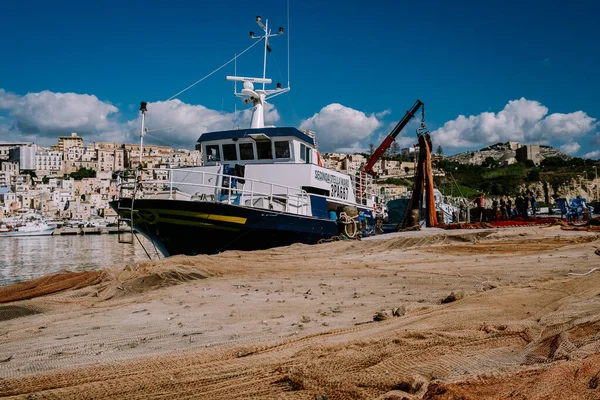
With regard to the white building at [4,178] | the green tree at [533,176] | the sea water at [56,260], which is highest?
the white building at [4,178]

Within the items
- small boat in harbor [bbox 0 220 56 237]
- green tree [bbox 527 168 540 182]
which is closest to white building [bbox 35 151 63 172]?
small boat in harbor [bbox 0 220 56 237]

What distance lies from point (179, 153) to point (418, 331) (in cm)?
17970

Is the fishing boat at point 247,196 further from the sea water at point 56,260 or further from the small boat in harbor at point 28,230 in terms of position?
the small boat in harbor at point 28,230

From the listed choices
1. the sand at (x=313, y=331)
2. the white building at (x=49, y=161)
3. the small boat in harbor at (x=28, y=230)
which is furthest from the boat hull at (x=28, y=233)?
the white building at (x=49, y=161)

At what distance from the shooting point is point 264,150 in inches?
578

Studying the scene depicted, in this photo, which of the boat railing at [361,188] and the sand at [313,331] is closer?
the sand at [313,331]

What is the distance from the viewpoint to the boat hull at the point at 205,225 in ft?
36.4

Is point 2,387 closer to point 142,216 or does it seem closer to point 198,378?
point 198,378

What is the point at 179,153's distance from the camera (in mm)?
176500

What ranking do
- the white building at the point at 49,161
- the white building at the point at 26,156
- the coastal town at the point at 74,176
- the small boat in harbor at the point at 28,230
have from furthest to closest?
the white building at the point at 26,156 → the white building at the point at 49,161 → the coastal town at the point at 74,176 → the small boat in harbor at the point at 28,230

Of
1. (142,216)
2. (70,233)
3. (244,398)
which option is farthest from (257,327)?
(70,233)

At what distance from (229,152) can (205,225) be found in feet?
13.6

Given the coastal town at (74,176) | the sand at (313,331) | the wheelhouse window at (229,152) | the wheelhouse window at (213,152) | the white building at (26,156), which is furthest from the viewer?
the white building at (26,156)

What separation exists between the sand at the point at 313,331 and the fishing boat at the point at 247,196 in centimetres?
362
